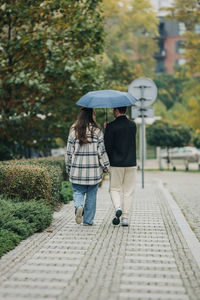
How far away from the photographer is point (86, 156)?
7.77 meters

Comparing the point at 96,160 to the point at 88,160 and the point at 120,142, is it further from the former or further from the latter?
the point at 120,142

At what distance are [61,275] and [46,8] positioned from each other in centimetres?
1057

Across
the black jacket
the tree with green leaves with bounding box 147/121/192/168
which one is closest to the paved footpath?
the black jacket

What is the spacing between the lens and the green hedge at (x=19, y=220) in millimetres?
6301

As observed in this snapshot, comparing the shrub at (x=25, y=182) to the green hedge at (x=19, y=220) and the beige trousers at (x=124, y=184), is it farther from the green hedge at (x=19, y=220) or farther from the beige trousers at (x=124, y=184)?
the beige trousers at (x=124, y=184)

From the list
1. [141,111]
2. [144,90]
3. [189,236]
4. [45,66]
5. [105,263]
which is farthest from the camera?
[141,111]

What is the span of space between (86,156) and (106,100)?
86 centimetres

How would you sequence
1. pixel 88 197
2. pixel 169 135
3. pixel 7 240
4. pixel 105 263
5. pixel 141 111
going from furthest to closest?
pixel 169 135, pixel 141 111, pixel 88 197, pixel 7 240, pixel 105 263

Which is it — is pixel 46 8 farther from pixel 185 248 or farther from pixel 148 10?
pixel 148 10

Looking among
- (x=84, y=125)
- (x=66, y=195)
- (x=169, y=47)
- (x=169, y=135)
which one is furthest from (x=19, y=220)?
(x=169, y=47)

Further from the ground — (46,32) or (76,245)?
(46,32)

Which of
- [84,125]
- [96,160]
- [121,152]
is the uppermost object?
[84,125]

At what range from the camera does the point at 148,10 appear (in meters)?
56.6

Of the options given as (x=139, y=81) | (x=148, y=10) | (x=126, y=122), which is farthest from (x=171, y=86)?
(x=126, y=122)
